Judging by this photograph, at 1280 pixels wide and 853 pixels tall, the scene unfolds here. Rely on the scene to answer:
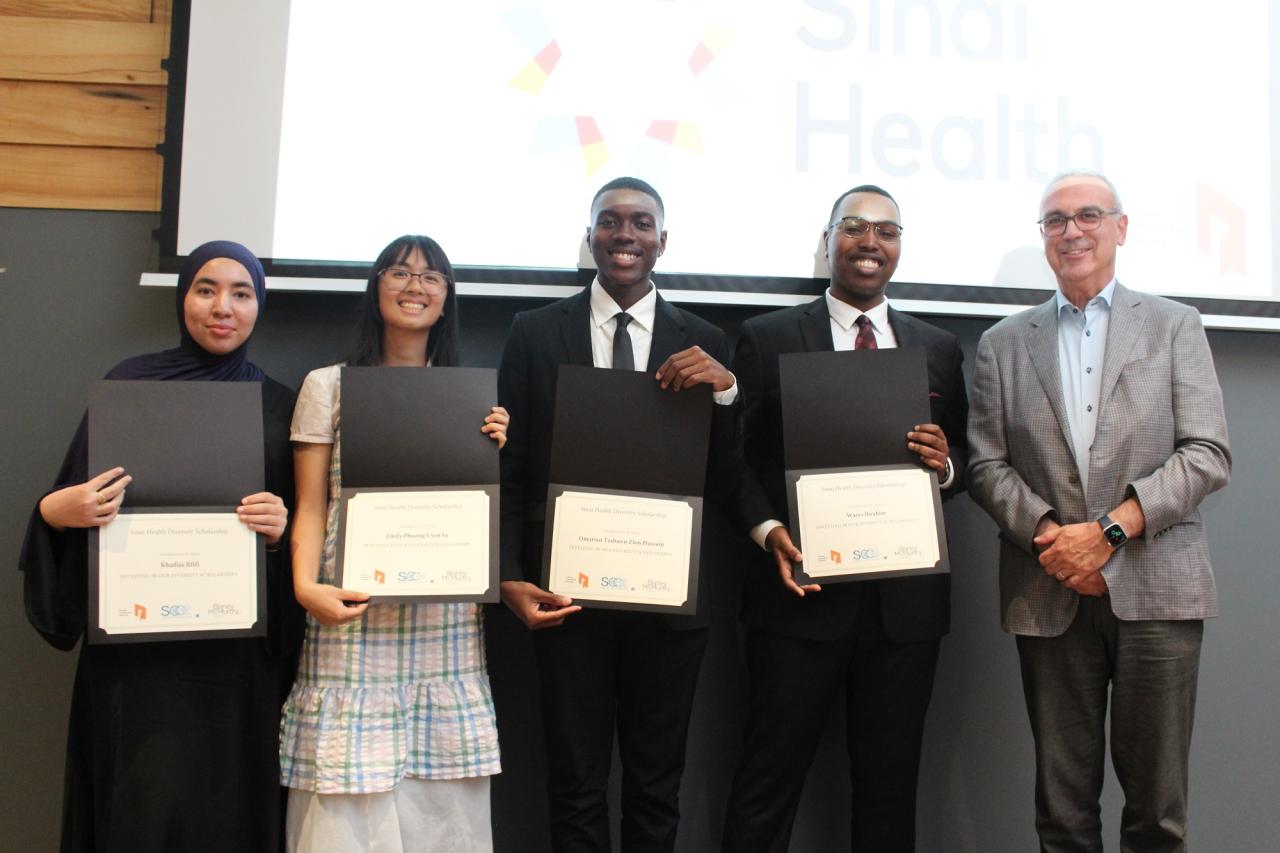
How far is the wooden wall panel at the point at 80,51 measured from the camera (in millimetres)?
2307

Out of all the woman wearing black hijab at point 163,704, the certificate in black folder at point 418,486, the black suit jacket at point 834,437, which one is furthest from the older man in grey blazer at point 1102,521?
the woman wearing black hijab at point 163,704

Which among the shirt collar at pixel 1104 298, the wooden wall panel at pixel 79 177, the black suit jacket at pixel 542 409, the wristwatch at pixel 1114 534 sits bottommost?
the wristwatch at pixel 1114 534

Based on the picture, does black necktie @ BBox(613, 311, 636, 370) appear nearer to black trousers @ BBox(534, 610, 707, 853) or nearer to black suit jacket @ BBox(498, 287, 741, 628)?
black suit jacket @ BBox(498, 287, 741, 628)

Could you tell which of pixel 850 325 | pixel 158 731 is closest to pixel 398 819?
pixel 158 731

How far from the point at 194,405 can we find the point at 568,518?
2.42 feet

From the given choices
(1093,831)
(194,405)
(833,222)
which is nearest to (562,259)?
(833,222)

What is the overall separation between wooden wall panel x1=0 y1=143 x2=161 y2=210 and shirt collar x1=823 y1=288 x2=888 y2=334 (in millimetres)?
1767

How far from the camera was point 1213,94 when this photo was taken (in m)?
2.52

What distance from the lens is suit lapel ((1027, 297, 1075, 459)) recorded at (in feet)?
6.20

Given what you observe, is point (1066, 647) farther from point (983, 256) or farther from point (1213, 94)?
point (1213, 94)

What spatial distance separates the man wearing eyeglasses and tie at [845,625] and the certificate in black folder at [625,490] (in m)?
0.24

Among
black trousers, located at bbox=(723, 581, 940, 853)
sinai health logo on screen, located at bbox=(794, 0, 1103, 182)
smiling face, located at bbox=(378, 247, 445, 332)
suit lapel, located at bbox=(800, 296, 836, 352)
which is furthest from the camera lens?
sinai health logo on screen, located at bbox=(794, 0, 1103, 182)

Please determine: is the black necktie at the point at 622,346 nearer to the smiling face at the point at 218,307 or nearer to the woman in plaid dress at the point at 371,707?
the woman in plaid dress at the point at 371,707

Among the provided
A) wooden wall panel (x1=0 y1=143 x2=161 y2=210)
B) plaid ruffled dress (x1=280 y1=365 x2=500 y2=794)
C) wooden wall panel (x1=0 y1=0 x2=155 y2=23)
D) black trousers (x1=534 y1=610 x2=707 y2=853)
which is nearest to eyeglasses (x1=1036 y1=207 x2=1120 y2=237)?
black trousers (x1=534 y1=610 x2=707 y2=853)
